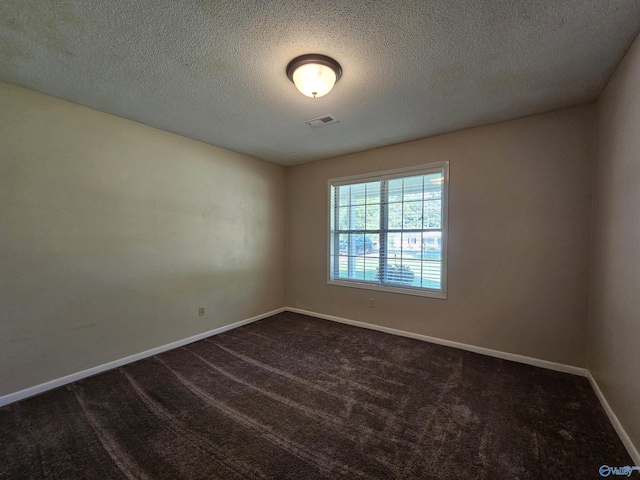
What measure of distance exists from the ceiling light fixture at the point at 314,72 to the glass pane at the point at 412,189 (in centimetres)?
189

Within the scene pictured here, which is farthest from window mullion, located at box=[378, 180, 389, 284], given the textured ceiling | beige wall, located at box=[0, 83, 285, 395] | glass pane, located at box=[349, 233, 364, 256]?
beige wall, located at box=[0, 83, 285, 395]

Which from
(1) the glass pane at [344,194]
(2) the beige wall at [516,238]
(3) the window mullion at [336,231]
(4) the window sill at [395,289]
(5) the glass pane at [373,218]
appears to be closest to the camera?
(2) the beige wall at [516,238]

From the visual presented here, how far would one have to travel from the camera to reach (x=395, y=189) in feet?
11.8

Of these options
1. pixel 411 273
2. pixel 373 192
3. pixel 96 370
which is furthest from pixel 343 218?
pixel 96 370

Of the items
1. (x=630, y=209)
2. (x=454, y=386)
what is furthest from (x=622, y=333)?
(x=454, y=386)

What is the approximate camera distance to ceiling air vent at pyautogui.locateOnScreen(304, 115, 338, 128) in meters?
2.71

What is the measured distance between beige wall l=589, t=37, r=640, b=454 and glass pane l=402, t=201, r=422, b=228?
5.19 ft

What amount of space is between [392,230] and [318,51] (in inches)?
95.1

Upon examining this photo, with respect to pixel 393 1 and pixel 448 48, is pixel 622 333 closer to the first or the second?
pixel 448 48

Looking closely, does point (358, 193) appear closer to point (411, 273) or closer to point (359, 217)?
point (359, 217)

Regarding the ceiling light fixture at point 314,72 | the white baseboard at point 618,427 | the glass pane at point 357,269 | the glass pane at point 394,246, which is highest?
the ceiling light fixture at point 314,72

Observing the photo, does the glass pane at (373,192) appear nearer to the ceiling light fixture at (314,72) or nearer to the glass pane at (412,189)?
the glass pane at (412,189)

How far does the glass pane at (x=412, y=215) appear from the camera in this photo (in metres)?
3.38

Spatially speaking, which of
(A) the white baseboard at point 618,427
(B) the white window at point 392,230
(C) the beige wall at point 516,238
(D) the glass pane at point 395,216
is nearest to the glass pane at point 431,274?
(B) the white window at point 392,230
